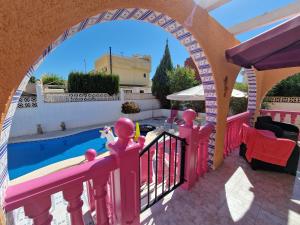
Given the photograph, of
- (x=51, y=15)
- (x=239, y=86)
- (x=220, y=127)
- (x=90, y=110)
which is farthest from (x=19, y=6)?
(x=239, y=86)

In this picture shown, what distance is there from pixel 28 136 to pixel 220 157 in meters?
10.6

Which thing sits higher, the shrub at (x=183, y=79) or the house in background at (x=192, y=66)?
the house in background at (x=192, y=66)

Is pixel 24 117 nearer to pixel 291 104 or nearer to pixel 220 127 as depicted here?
pixel 220 127

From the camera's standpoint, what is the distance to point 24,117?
9250 mm

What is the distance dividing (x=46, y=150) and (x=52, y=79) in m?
14.9

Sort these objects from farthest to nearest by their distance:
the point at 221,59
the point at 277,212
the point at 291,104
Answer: the point at 291,104 → the point at 221,59 → the point at 277,212

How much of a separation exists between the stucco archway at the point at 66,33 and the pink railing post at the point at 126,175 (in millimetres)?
752

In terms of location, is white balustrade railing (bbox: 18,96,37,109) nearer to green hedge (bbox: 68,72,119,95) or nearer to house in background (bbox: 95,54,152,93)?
green hedge (bbox: 68,72,119,95)

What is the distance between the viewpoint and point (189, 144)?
2428 mm

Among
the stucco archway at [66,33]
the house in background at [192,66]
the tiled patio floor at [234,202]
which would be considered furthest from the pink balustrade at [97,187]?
the house in background at [192,66]

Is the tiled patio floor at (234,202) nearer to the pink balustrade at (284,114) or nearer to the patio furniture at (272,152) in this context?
the patio furniture at (272,152)

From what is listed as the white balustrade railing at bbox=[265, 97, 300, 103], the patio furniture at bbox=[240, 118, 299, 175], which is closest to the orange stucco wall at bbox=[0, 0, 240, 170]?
the patio furniture at bbox=[240, 118, 299, 175]

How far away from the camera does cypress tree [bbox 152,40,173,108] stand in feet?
51.9

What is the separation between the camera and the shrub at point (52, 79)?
18812 mm
